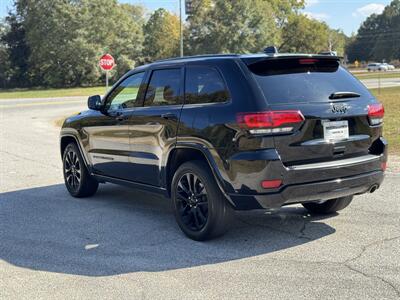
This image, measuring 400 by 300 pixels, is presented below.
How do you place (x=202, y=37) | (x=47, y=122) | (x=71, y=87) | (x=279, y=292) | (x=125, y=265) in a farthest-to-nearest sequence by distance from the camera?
(x=202, y=37), (x=71, y=87), (x=47, y=122), (x=125, y=265), (x=279, y=292)

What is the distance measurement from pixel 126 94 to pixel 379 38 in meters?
134

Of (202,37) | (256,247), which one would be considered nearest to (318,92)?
(256,247)

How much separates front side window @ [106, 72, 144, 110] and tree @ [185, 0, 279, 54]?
6991cm

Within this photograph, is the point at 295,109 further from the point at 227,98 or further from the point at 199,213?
the point at 199,213

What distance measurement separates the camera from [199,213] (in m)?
5.33

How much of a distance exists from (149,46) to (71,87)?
19641 millimetres

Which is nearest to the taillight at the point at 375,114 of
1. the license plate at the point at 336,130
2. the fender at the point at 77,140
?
the license plate at the point at 336,130

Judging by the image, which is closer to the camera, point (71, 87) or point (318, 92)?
point (318, 92)

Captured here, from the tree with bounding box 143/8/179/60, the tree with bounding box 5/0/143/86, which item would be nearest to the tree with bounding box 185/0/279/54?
the tree with bounding box 143/8/179/60

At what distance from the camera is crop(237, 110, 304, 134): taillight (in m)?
4.69

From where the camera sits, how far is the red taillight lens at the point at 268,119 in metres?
4.69

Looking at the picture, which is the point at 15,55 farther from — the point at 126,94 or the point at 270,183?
the point at 270,183

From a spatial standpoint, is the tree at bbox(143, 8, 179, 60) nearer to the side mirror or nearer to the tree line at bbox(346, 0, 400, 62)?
the tree line at bbox(346, 0, 400, 62)

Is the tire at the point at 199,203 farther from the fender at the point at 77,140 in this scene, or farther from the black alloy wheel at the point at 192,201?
the fender at the point at 77,140
